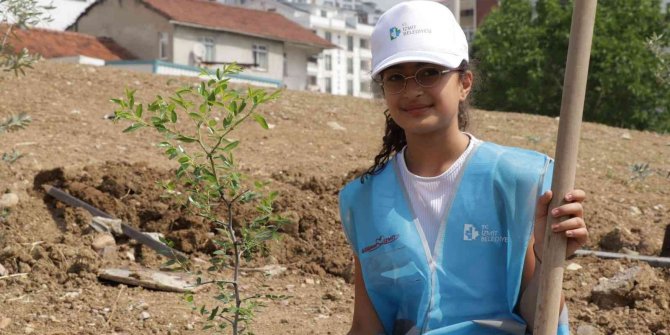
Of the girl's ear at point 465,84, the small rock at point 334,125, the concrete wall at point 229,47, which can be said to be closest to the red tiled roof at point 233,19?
the concrete wall at point 229,47

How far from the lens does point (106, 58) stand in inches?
1459

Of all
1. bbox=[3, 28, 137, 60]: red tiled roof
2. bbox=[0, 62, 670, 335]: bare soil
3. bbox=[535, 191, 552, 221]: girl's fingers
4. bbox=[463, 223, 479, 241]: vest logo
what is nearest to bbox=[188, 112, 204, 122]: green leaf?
bbox=[0, 62, 670, 335]: bare soil

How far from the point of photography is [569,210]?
7.62 feet

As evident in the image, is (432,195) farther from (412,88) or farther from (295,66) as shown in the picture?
(295,66)

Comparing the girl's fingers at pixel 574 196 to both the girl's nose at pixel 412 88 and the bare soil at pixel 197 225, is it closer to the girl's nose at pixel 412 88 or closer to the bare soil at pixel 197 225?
the girl's nose at pixel 412 88

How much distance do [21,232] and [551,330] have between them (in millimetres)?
4208

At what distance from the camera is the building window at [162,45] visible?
40000 mm

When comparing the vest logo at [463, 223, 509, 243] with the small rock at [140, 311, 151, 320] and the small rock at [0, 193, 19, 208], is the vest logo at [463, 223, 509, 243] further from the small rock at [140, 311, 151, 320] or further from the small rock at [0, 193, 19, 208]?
the small rock at [0, 193, 19, 208]

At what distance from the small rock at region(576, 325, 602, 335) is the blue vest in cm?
230

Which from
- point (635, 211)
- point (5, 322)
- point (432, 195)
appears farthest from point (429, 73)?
point (635, 211)

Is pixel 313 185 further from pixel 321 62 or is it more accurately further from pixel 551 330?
pixel 321 62

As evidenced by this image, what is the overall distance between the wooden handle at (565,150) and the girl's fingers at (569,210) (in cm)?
2

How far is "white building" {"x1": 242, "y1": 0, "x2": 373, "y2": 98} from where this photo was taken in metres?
82.8

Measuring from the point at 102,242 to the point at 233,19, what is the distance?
37.3 meters
